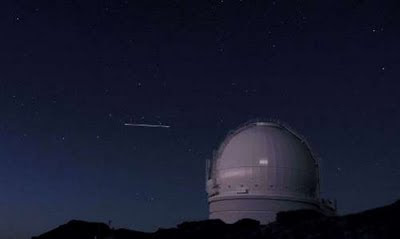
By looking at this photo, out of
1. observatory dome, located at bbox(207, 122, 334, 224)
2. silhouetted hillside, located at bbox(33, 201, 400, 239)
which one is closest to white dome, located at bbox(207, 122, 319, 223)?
observatory dome, located at bbox(207, 122, 334, 224)

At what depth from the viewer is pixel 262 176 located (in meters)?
31.1

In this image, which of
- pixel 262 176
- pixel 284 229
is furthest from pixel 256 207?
pixel 284 229

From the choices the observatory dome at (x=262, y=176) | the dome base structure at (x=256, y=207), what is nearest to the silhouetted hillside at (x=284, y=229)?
the dome base structure at (x=256, y=207)

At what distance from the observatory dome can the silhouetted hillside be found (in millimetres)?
2913

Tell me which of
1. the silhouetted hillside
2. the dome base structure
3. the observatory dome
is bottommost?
the silhouetted hillside

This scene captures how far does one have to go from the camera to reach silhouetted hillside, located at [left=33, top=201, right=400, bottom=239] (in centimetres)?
1922

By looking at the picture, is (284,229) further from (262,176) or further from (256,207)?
(262,176)

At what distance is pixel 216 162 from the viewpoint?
33938 millimetres

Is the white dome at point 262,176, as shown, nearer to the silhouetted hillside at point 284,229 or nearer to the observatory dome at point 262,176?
the observatory dome at point 262,176

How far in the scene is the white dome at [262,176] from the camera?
30.5 m

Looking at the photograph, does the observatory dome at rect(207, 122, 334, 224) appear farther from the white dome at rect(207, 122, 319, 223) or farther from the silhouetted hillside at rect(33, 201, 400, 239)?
the silhouetted hillside at rect(33, 201, 400, 239)

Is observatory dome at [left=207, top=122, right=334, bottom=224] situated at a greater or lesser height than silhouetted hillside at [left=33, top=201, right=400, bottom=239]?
greater

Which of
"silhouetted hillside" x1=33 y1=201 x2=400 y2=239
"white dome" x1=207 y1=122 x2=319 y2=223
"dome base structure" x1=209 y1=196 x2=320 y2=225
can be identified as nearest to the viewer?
"silhouetted hillside" x1=33 y1=201 x2=400 y2=239

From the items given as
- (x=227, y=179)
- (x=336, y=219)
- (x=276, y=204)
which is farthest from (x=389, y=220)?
(x=227, y=179)
